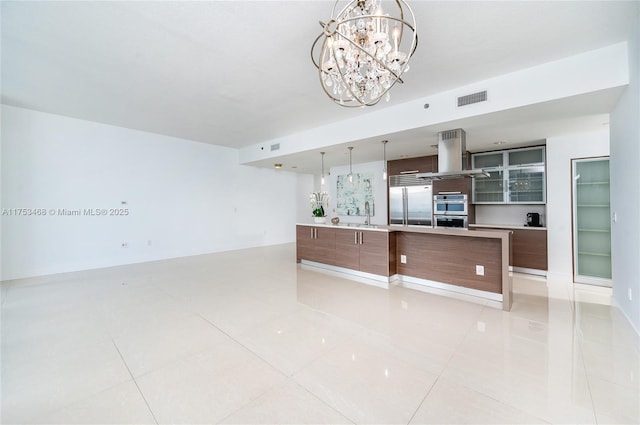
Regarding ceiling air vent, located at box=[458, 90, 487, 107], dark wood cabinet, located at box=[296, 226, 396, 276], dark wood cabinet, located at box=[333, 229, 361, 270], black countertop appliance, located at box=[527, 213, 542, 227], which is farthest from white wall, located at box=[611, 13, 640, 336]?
dark wood cabinet, located at box=[333, 229, 361, 270]

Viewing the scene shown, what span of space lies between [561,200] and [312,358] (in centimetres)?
554

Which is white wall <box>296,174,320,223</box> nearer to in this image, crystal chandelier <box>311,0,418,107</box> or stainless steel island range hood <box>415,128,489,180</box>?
stainless steel island range hood <box>415,128,489,180</box>

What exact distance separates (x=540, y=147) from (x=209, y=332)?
22.2ft

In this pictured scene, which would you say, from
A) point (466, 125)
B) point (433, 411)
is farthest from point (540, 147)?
point (433, 411)

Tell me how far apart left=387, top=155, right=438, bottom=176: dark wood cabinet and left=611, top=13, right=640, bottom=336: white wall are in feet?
10.9

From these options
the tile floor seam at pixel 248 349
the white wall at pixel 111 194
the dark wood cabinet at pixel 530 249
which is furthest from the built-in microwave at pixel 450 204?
the tile floor seam at pixel 248 349

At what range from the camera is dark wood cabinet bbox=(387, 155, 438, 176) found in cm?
664

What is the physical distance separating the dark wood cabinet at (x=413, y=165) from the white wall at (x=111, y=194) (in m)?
4.28

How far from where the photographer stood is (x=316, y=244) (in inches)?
224

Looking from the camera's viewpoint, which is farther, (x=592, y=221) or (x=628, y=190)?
(x=592, y=221)

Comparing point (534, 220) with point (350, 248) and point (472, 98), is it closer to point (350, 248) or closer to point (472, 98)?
point (472, 98)

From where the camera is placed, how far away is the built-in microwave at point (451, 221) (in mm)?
5975

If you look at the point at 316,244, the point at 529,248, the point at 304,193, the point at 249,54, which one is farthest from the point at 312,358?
the point at 304,193

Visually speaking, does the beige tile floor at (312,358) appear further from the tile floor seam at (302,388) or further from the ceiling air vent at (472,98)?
the ceiling air vent at (472,98)
